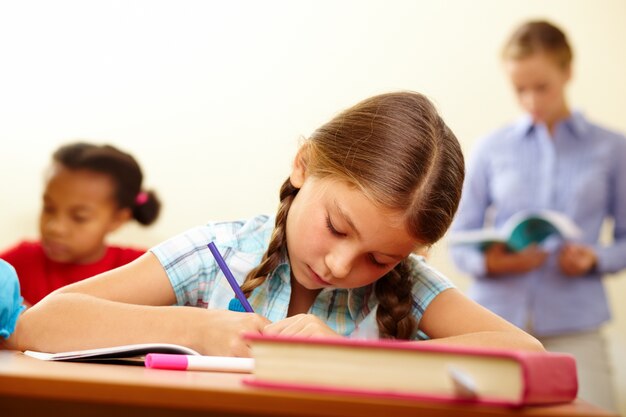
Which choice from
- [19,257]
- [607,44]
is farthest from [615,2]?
[19,257]

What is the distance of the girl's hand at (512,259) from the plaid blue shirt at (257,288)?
3.74 feet

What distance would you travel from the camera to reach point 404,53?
2852 millimetres

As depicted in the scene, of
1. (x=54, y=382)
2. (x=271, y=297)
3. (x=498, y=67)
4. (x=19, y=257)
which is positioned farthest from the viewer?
(x=498, y=67)

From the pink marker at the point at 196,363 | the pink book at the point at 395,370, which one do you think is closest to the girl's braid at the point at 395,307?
the pink marker at the point at 196,363

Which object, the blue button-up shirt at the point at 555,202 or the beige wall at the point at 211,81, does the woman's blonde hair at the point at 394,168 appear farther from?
the beige wall at the point at 211,81

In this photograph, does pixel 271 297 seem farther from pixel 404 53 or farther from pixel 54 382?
pixel 404 53

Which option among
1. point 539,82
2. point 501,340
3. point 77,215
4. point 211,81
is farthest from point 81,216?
point 501,340

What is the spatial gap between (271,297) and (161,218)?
1.59 metres

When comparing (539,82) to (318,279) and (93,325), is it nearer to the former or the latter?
(318,279)

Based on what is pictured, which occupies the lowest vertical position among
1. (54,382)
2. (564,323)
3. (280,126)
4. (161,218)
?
(564,323)

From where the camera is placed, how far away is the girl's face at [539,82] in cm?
230

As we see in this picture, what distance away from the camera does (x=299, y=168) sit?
1148 millimetres

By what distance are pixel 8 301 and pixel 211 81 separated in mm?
1973

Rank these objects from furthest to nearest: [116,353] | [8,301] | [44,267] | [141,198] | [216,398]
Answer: [141,198] < [44,267] < [8,301] < [116,353] < [216,398]
